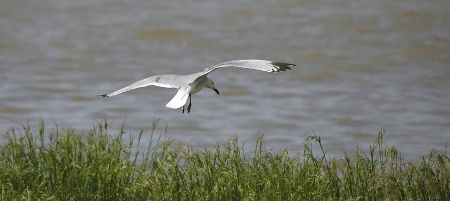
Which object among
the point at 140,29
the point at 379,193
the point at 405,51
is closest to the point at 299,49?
the point at 405,51

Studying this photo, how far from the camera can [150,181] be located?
5699mm

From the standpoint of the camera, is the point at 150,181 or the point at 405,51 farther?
the point at 405,51

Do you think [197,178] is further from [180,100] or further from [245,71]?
[245,71]

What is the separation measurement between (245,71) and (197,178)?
775cm

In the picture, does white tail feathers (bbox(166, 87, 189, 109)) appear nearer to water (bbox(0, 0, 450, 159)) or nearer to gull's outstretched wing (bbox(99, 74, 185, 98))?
gull's outstretched wing (bbox(99, 74, 185, 98))

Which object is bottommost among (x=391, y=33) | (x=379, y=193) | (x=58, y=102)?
(x=379, y=193)

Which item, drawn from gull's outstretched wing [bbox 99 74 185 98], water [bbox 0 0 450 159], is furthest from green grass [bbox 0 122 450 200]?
water [bbox 0 0 450 159]

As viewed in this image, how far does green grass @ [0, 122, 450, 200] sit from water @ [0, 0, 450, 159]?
3.14 metres

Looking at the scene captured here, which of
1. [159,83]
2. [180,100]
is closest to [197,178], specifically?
[180,100]

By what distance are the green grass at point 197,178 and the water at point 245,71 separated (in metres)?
3.14

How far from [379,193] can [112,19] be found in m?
10.8

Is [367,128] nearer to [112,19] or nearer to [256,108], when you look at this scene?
[256,108]

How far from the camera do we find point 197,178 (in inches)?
226

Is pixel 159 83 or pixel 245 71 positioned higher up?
pixel 245 71
